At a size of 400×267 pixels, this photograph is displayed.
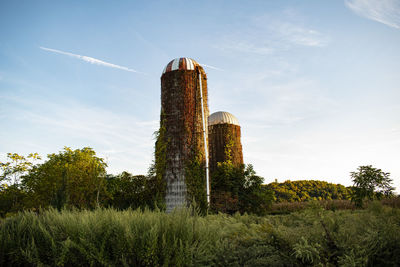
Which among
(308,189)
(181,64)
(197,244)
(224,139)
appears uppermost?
(181,64)

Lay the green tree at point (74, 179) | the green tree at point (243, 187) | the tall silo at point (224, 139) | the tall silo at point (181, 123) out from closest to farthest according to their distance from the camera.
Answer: the tall silo at point (181, 123), the green tree at point (243, 187), the green tree at point (74, 179), the tall silo at point (224, 139)

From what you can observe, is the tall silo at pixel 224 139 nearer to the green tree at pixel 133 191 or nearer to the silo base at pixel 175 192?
the green tree at pixel 133 191

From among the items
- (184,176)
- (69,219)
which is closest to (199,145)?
(184,176)

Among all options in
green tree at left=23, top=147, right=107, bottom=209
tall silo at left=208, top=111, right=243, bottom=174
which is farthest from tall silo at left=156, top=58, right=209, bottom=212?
tall silo at left=208, top=111, right=243, bottom=174

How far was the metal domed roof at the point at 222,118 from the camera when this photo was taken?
2375 centimetres

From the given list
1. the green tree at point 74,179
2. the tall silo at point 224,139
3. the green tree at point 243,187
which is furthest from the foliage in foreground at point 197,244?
the tall silo at point 224,139

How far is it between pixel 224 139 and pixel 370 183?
38.3 ft

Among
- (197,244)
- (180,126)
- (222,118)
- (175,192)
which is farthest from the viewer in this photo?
(222,118)

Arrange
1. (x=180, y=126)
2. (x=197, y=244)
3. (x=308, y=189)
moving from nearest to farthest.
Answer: (x=197, y=244) → (x=180, y=126) → (x=308, y=189)

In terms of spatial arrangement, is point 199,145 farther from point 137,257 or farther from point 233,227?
point 137,257

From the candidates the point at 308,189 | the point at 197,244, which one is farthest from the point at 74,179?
the point at 308,189

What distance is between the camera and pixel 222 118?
938 inches

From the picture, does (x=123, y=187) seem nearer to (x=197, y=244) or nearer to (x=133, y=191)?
(x=133, y=191)

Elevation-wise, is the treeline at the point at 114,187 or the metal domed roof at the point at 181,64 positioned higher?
the metal domed roof at the point at 181,64
